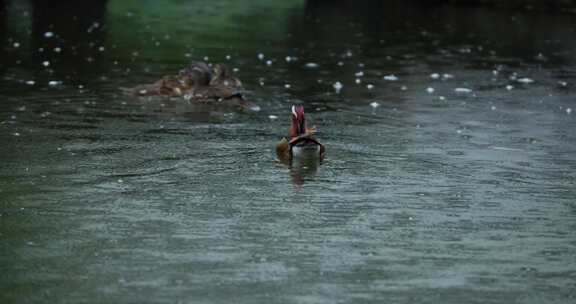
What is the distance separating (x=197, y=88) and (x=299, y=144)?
5.13 metres

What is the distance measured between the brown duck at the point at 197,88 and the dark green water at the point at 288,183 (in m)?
0.36

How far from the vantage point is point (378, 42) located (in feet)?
96.3

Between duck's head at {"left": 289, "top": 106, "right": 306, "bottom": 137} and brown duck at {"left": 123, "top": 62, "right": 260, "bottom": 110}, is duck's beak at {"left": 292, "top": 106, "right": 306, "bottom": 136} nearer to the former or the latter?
duck's head at {"left": 289, "top": 106, "right": 306, "bottom": 137}

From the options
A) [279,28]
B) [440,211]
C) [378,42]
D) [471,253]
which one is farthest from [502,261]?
[279,28]

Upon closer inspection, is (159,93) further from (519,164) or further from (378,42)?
(378,42)

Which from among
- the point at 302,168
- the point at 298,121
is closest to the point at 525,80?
the point at 298,121

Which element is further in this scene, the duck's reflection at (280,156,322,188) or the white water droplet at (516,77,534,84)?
the white water droplet at (516,77,534,84)

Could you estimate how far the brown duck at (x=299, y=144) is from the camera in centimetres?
1405

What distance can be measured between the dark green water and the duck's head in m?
0.43

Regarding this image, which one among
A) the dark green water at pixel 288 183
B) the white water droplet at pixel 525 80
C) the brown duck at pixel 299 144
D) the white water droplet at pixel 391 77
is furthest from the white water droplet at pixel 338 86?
the brown duck at pixel 299 144

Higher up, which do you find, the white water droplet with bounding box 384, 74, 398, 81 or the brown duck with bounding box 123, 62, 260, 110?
the brown duck with bounding box 123, 62, 260, 110

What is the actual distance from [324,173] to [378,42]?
16276 mm

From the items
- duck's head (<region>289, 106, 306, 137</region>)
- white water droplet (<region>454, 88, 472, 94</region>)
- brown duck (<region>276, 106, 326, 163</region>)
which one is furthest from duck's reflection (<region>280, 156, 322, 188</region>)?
white water droplet (<region>454, 88, 472, 94</region>)

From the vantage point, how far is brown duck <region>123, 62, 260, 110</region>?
18500 millimetres
